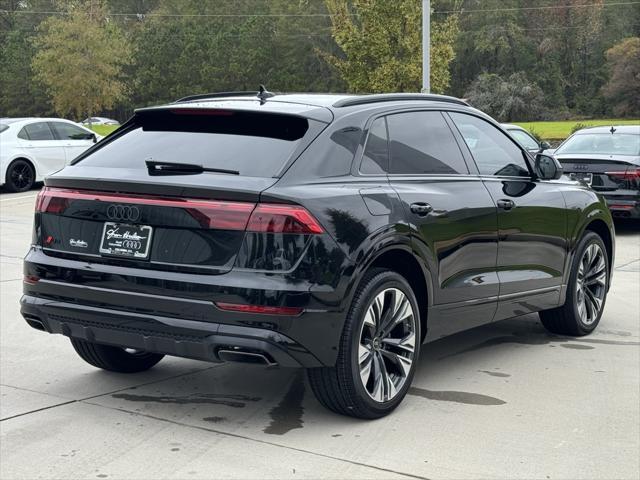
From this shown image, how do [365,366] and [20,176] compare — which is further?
[20,176]

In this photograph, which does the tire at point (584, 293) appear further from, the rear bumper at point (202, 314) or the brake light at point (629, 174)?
the brake light at point (629, 174)

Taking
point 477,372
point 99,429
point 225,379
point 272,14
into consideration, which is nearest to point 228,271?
point 99,429

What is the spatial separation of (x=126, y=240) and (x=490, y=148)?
2684mm

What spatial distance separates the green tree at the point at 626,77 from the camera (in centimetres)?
7531

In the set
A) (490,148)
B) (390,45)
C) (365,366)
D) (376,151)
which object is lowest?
(365,366)

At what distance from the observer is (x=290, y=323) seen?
14.6 ft

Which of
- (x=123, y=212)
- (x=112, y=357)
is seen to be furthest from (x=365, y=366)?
(x=112, y=357)

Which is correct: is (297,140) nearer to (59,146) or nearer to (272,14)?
(59,146)

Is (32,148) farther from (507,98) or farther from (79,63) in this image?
(507,98)

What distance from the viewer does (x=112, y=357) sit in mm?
5750

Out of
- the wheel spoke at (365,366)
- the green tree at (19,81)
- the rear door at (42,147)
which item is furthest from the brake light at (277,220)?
the green tree at (19,81)

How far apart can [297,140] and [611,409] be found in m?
2.25

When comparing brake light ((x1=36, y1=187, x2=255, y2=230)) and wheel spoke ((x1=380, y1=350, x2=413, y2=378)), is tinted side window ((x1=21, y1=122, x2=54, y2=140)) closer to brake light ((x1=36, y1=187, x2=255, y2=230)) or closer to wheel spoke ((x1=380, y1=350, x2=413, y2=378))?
brake light ((x1=36, y1=187, x2=255, y2=230))

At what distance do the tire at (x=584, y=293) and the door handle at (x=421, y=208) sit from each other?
2.03 metres
